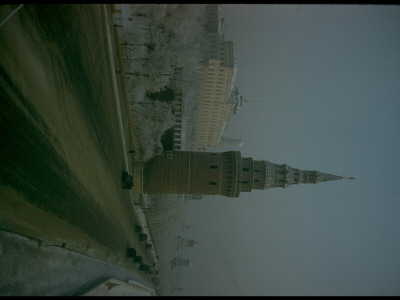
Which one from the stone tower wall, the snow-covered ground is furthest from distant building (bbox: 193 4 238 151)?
the stone tower wall

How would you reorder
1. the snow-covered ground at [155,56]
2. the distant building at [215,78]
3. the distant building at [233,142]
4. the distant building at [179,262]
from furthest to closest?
the distant building at [233,142]
the distant building at [179,262]
the distant building at [215,78]
the snow-covered ground at [155,56]

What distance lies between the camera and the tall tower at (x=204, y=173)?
28.1m

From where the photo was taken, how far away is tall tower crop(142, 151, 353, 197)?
2811 centimetres

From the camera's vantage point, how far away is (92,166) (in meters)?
15.7

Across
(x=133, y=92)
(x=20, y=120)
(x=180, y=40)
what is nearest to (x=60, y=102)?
(x=20, y=120)

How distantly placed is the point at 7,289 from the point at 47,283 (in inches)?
101

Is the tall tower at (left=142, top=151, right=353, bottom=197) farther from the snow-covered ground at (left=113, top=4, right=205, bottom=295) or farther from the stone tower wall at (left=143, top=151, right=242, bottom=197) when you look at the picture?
the snow-covered ground at (left=113, top=4, right=205, bottom=295)

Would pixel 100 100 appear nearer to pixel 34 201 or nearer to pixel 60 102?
pixel 60 102

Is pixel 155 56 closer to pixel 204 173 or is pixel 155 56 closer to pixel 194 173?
pixel 194 173

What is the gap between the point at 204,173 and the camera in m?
28.0

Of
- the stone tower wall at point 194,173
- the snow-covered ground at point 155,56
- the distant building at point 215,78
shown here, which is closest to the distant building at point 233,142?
the distant building at point 215,78

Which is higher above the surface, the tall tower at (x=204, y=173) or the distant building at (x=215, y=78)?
the distant building at (x=215, y=78)

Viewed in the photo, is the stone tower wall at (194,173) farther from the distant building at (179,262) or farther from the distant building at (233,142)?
the distant building at (233,142)

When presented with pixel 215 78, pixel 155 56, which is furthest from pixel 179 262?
pixel 155 56
